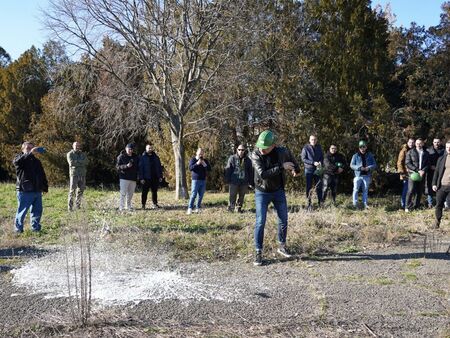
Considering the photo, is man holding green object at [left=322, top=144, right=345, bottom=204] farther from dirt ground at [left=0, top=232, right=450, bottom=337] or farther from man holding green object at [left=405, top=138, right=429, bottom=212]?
dirt ground at [left=0, top=232, right=450, bottom=337]

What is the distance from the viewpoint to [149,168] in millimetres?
12469

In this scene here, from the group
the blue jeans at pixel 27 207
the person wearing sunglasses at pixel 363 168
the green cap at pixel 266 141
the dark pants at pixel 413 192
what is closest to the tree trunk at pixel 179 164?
the person wearing sunglasses at pixel 363 168

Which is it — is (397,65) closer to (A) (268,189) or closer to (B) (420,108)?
(B) (420,108)

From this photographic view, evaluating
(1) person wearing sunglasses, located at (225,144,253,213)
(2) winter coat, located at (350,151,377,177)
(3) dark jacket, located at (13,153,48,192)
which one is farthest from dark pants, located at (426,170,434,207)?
(3) dark jacket, located at (13,153,48,192)

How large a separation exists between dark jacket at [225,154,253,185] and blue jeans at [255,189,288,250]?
175 inches

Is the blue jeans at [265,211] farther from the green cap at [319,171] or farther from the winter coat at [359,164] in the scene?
the winter coat at [359,164]

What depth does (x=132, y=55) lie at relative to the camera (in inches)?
600

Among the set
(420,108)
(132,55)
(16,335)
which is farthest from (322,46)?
(16,335)

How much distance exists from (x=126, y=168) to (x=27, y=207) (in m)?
3.15

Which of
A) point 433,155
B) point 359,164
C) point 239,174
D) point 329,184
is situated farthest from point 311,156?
point 433,155

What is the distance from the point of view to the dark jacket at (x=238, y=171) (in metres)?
11.3

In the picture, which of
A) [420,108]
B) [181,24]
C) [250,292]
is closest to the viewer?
[250,292]

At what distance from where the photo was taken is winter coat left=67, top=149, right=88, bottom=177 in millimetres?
11465

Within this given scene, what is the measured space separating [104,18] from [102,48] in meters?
1.51
